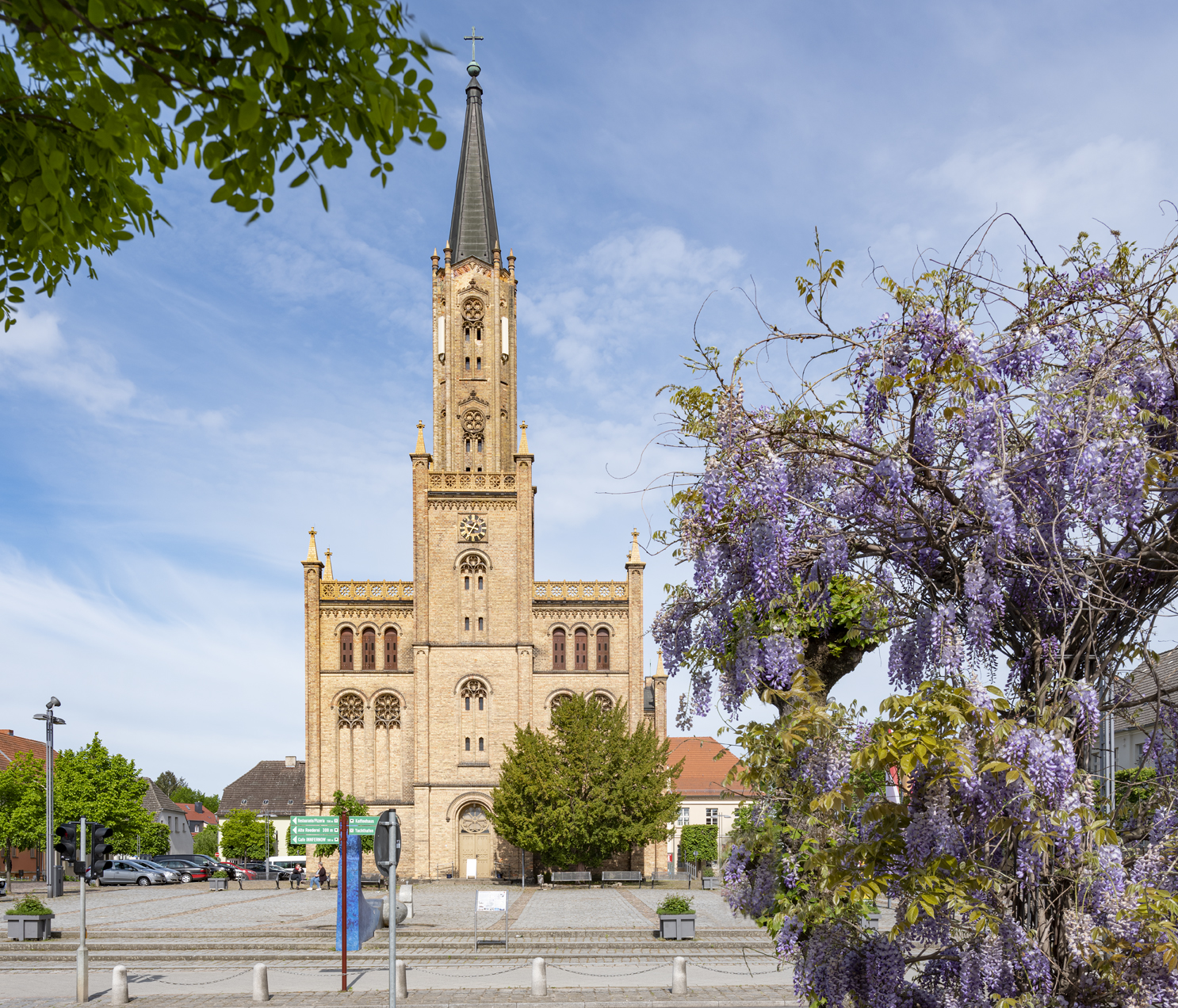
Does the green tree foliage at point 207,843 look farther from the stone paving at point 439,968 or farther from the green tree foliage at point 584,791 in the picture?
the stone paving at point 439,968

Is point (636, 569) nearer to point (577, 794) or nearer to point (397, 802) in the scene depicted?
point (577, 794)

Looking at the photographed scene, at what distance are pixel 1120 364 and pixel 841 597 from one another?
239 cm

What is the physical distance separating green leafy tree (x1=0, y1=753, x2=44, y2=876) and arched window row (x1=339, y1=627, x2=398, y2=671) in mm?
14796

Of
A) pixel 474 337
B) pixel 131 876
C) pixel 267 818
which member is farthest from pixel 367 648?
pixel 267 818

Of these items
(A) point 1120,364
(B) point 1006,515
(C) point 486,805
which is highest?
(A) point 1120,364

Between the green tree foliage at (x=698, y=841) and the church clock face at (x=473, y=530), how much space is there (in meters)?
21.6

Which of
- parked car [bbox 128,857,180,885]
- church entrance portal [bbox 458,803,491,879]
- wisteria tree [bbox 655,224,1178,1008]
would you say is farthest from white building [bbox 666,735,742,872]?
wisteria tree [bbox 655,224,1178,1008]

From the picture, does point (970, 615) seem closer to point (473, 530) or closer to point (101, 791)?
point (473, 530)

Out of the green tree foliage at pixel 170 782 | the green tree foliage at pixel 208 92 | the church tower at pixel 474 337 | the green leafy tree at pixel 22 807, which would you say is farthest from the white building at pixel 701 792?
the green tree foliage at pixel 170 782

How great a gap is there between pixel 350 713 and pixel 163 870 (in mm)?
11607

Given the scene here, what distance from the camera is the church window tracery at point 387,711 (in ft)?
158

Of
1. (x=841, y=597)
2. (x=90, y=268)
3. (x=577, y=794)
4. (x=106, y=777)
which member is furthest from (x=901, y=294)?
(x=106, y=777)

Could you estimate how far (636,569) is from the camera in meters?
49.1

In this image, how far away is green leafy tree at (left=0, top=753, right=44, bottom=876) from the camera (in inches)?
1829
